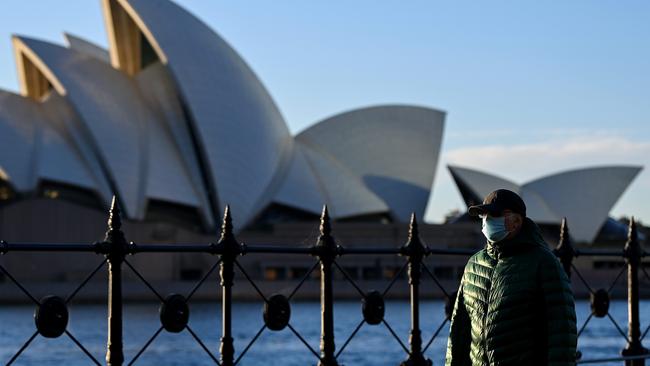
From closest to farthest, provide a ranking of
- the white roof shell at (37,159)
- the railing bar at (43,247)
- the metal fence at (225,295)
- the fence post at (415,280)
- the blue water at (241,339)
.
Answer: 1. the railing bar at (43,247)
2. the metal fence at (225,295)
3. the fence post at (415,280)
4. the blue water at (241,339)
5. the white roof shell at (37,159)

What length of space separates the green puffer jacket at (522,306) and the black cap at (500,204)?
10 cm

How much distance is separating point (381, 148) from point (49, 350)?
111 feet

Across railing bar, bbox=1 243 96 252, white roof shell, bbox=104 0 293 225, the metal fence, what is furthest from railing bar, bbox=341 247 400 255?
white roof shell, bbox=104 0 293 225

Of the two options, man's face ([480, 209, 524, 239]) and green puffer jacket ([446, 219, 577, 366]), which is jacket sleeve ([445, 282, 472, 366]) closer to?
green puffer jacket ([446, 219, 577, 366])

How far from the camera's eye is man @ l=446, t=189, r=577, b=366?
4.77m

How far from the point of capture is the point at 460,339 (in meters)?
5.12

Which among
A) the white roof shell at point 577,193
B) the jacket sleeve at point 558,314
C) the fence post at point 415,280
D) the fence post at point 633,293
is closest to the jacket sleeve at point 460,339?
the jacket sleeve at point 558,314

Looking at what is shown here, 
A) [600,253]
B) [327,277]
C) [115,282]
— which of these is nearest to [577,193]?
[600,253]

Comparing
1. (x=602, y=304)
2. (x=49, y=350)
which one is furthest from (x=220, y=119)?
(x=602, y=304)

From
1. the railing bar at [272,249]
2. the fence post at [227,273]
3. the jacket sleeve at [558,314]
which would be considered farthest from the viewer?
the railing bar at [272,249]

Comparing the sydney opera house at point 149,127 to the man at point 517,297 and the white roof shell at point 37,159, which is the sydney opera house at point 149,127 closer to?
the white roof shell at point 37,159

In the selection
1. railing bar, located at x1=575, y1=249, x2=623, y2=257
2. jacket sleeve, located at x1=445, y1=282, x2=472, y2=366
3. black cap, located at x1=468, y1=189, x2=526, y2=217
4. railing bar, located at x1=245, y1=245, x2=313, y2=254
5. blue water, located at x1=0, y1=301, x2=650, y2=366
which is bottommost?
jacket sleeve, located at x1=445, y1=282, x2=472, y2=366

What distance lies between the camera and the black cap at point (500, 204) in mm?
4879

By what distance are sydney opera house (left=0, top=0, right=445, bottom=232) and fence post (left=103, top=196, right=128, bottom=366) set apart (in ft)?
144
